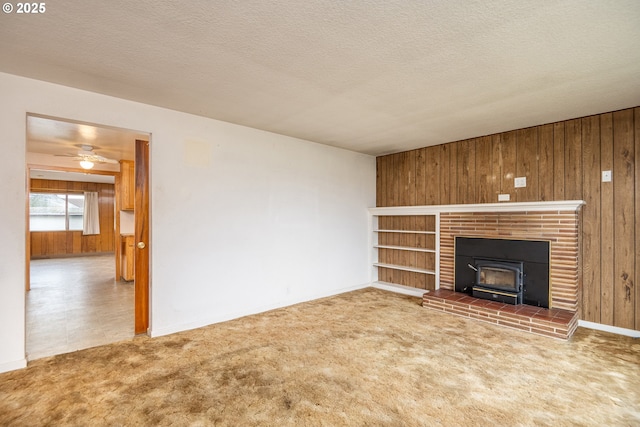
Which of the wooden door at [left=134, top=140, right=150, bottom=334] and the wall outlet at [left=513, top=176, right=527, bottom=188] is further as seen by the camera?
the wall outlet at [left=513, top=176, right=527, bottom=188]

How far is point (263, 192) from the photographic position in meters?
4.30

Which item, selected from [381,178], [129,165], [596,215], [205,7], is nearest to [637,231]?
[596,215]

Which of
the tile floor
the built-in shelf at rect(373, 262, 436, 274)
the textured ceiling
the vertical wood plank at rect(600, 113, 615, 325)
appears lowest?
the tile floor

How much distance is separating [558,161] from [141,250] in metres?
5.22

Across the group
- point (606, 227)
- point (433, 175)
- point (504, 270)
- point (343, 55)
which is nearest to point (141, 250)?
point (343, 55)

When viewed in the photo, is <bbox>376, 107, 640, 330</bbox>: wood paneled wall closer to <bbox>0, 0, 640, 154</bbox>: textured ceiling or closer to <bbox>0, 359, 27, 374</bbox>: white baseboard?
<bbox>0, 0, 640, 154</bbox>: textured ceiling

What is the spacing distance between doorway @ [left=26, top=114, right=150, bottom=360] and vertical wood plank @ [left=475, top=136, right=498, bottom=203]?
4.58m

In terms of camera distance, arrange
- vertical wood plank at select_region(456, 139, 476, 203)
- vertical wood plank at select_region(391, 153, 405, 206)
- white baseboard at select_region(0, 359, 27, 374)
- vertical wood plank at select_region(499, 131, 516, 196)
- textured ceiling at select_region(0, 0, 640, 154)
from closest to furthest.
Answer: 1. textured ceiling at select_region(0, 0, 640, 154)
2. white baseboard at select_region(0, 359, 27, 374)
3. vertical wood plank at select_region(499, 131, 516, 196)
4. vertical wood plank at select_region(456, 139, 476, 203)
5. vertical wood plank at select_region(391, 153, 405, 206)

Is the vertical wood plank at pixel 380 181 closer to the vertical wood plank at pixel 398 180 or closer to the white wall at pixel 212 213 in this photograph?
the vertical wood plank at pixel 398 180

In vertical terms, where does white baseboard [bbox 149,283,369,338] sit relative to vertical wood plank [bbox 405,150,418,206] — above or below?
below

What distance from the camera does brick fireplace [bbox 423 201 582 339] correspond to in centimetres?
346

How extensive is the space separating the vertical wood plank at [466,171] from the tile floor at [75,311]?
16.0 feet

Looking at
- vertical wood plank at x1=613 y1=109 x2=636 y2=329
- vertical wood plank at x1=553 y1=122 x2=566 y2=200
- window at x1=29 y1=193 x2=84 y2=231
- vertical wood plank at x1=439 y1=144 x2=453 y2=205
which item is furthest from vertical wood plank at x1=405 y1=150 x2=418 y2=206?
window at x1=29 y1=193 x2=84 y2=231

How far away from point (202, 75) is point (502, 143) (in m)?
4.02
